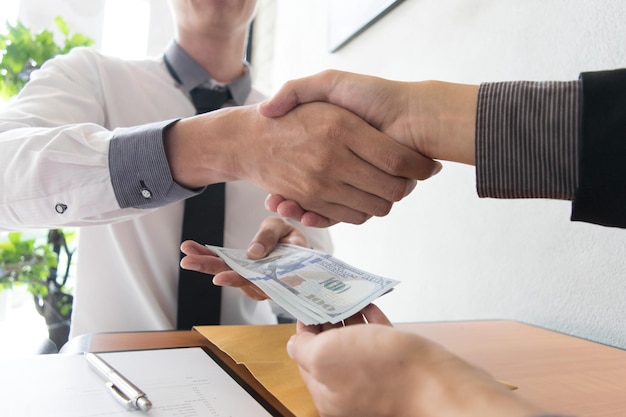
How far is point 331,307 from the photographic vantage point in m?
0.54

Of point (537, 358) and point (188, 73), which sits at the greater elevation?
point (188, 73)

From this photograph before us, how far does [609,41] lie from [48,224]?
100cm

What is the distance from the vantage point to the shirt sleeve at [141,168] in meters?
0.67

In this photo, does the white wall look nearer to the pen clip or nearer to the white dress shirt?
the white dress shirt

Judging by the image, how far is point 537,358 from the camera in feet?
2.13

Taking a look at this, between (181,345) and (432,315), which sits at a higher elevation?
(181,345)

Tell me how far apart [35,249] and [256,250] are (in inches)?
55.0

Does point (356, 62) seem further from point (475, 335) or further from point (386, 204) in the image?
point (475, 335)

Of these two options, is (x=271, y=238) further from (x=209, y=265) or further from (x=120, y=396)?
(x=120, y=396)

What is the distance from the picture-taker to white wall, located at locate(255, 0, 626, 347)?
788mm

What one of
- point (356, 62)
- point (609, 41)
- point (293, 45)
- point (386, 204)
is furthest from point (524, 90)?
point (293, 45)

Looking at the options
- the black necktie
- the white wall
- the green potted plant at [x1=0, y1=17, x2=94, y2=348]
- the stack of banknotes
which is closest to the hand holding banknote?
the stack of banknotes

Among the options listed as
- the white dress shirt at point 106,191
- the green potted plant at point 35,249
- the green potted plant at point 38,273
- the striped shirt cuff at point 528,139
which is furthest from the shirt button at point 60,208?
the green potted plant at point 38,273

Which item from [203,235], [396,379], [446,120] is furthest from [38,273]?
[396,379]
